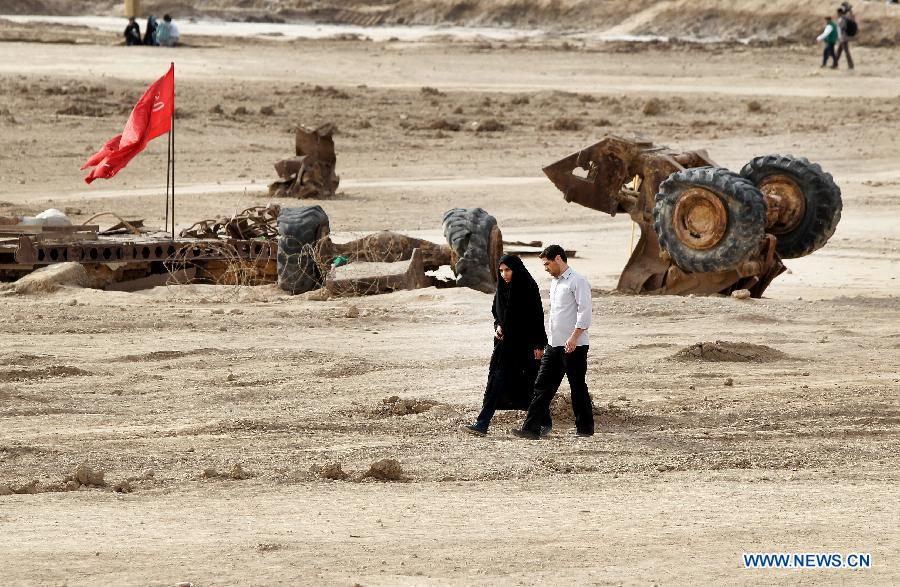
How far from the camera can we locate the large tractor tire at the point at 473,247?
15547mm

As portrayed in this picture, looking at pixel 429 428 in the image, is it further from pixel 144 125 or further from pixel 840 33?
pixel 840 33

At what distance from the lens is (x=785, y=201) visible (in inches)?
614

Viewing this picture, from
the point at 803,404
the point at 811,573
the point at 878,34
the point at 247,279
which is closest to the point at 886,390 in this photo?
the point at 803,404

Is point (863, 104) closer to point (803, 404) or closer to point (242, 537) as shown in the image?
point (803, 404)

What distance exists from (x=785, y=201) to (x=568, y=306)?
6.01m

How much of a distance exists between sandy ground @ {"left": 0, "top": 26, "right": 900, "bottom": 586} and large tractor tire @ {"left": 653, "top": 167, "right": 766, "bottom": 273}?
0.50 metres

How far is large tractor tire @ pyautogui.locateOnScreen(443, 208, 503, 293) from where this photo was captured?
51.0 ft

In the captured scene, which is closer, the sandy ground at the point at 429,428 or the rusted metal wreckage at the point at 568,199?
the sandy ground at the point at 429,428

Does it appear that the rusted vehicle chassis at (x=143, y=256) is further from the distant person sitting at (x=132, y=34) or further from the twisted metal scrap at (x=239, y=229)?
the distant person sitting at (x=132, y=34)

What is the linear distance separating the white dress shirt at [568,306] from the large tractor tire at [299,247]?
5840 mm

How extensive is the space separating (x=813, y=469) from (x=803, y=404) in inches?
66.3

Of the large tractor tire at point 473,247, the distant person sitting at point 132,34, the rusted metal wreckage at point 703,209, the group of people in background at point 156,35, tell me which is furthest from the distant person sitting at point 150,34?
the large tractor tire at point 473,247
